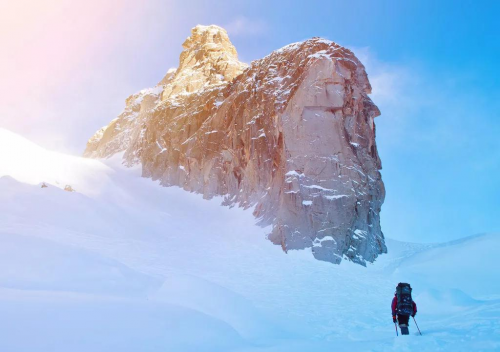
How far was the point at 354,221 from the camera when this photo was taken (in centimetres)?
3297

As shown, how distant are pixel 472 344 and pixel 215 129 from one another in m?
45.0

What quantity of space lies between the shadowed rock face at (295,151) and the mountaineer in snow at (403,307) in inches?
716

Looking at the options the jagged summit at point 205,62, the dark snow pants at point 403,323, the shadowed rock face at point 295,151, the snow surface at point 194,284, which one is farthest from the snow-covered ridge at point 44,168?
the dark snow pants at point 403,323

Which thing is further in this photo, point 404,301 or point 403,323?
point 404,301

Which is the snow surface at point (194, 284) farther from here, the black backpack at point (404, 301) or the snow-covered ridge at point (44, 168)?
the black backpack at point (404, 301)

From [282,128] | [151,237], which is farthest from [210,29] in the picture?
[151,237]

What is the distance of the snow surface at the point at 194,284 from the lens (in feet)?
28.4

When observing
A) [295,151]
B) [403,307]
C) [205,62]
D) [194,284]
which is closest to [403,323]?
[403,307]

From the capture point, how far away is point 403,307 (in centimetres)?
1158

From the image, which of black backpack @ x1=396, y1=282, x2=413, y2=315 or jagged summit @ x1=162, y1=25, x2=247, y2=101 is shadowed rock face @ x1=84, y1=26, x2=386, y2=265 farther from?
black backpack @ x1=396, y1=282, x2=413, y2=315

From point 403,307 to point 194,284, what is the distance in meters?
8.37

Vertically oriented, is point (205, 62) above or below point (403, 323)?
above

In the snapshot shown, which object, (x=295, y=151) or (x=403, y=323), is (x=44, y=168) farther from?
(x=403, y=323)

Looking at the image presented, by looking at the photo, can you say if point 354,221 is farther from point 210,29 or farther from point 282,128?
point 210,29
